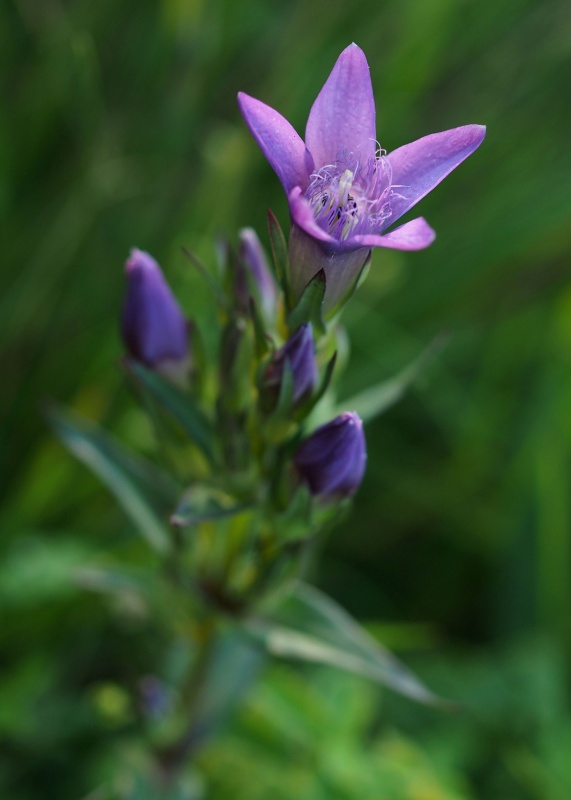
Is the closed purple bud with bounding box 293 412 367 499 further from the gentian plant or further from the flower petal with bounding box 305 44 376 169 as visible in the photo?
the flower petal with bounding box 305 44 376 169

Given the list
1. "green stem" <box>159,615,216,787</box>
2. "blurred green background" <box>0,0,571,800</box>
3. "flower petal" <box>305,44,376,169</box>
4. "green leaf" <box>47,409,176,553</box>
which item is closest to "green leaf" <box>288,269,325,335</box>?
"flower petal" <box>305,44,376,169</box>

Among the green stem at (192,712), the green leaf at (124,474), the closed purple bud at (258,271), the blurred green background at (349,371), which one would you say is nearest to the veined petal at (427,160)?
the closed purple bud at (258,271)

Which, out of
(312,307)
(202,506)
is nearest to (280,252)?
(312,307)

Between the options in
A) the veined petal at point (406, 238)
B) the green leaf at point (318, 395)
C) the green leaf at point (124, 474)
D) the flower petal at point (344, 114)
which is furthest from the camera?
the green leaf at point (124, 474)

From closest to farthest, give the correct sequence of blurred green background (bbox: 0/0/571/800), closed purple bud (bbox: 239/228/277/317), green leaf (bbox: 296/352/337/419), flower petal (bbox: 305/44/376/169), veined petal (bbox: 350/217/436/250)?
A: 1. veined petal (bbox: 350/217/436/250)
2. flower petal (bbox: 305/44/376/169)
3. green leaf (bbox: 296/352/337/419)
4. closed purple bud (bbox: 239/228/277/317)
5. blurred green background (bbox: 0/0/571/800)

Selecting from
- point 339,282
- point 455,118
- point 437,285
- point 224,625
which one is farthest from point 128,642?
point 455,118

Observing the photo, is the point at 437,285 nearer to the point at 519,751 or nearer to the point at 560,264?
the point at 560,264

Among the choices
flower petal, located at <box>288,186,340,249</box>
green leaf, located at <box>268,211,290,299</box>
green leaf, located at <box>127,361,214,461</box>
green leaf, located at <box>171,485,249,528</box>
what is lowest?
green leaf, located at <box>171,485,249,528</box>

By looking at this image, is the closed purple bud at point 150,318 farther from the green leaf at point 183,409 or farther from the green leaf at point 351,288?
the green leaf at point 351,288
